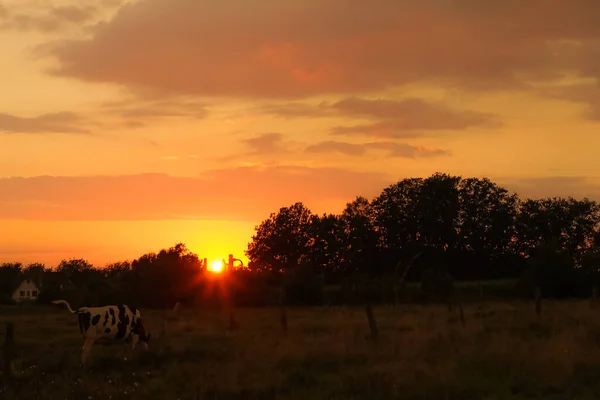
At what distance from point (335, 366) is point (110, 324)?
320 inches

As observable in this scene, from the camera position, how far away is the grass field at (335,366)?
1359cm

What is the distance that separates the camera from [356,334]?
2284 centimetres

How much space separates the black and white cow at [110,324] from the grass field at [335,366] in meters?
0.52

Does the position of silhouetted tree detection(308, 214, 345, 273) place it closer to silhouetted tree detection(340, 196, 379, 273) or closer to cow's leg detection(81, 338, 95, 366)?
Result: silhouetted tree detection(340, 196, 379, 273)

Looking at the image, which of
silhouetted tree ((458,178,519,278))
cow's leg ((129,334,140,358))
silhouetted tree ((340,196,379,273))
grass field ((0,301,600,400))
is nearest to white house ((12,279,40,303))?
silhouetted tree ((340,196,379,273))

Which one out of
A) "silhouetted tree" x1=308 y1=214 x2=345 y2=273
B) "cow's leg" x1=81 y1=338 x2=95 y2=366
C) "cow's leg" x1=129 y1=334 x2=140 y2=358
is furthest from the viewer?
"silhouetted tree" x1=308 y1=214 x2=345 y2=273

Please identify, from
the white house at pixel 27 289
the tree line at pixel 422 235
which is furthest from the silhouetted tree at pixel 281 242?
the white house at pixel 27 289

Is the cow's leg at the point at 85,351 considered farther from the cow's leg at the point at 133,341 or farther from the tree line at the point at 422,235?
the tree line at the point at 422,235

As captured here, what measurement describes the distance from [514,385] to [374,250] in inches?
3329

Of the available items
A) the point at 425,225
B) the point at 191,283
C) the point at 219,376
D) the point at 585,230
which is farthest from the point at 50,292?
the point at 585,230

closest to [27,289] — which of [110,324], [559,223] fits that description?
[559,223]

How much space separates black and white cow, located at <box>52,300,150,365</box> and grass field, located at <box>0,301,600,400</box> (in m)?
0.52

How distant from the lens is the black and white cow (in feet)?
66.5

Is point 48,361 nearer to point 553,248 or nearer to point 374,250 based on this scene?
point 553,248
